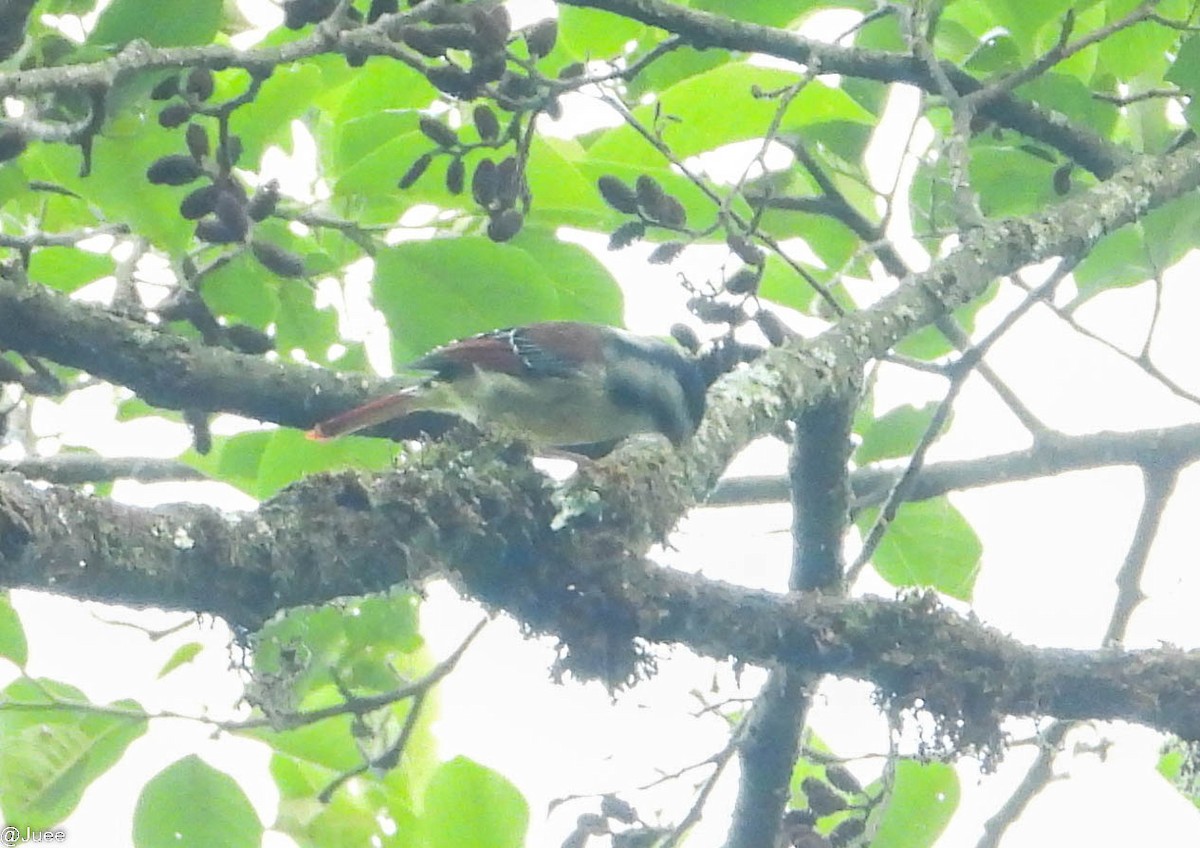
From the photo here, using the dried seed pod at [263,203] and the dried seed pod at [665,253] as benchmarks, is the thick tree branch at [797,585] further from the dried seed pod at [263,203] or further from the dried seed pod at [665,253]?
the dried seed pod at [263,203]

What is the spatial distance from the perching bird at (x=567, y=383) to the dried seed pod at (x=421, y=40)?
770mm

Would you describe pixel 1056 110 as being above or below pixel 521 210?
above

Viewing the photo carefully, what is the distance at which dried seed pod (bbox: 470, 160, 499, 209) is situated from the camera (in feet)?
8.27

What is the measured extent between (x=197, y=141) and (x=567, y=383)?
63.6 inches

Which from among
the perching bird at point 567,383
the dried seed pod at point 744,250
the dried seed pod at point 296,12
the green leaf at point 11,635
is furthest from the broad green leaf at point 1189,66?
the green leaf at point 11,635

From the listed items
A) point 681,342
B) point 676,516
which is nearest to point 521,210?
point 681,342

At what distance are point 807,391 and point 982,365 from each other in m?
0.88

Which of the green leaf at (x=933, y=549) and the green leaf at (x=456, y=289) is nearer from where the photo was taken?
the green leaf at (x=456, y=289)

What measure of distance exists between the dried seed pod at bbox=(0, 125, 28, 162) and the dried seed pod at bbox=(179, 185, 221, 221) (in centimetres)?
26

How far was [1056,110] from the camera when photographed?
3.31m

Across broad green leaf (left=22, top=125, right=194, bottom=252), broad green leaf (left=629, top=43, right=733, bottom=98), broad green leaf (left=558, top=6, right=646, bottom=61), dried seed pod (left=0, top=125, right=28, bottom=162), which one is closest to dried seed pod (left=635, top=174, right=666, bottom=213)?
broad green leaf (left=558, top=6, right=646, bottom=61)

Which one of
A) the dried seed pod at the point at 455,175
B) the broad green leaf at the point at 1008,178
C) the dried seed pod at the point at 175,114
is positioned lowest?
the dried seed pod at the point at 175,114

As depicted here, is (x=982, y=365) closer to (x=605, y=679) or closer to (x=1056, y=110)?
(x=1056, y=110)

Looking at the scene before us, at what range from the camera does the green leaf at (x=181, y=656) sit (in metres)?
3.16
